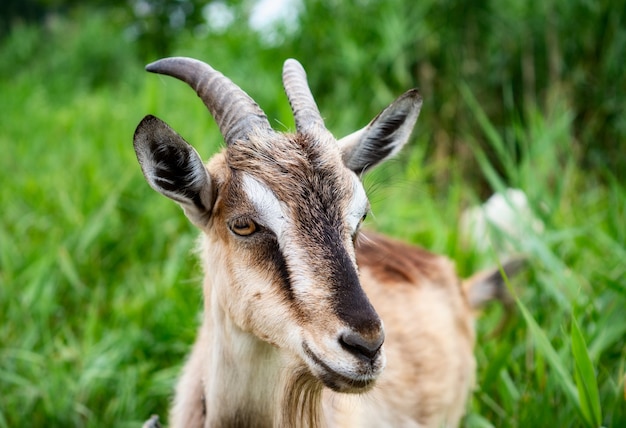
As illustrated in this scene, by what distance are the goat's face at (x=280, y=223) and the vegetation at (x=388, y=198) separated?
48cm

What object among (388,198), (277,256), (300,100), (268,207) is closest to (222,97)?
(300,100)

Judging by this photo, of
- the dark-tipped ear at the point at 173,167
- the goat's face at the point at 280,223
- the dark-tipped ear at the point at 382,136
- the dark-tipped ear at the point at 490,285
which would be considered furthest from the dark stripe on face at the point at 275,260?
the dark-tipped ear at the point at 490,285

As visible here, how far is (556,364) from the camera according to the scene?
2.79 m

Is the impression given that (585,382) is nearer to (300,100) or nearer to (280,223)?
(280,223)

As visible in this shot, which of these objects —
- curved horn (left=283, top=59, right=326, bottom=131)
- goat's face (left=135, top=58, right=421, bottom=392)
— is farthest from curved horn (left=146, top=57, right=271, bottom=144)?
curved horn (left=283, top=59, right=326, bottom=131)

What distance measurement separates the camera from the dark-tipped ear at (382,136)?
2.58m

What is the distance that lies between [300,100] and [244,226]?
587 mm

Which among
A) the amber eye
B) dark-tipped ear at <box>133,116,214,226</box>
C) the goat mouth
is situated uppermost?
dark-tipped ear at <box>133,116,214,226</box>

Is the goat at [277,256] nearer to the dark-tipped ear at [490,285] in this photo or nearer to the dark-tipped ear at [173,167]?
the dark-tipped ear at [173,167]

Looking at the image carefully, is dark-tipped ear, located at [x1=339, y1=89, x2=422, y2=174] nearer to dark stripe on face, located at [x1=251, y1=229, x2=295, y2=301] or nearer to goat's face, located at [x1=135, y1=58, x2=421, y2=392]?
goat's face, located at [x1=135, y1=58, x2=421, y2=392]

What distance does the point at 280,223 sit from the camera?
2162 mm

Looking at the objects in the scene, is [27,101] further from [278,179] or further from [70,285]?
[278,179]

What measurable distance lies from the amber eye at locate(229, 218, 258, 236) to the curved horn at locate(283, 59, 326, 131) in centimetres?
44

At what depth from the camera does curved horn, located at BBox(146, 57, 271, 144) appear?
2.41 meters
